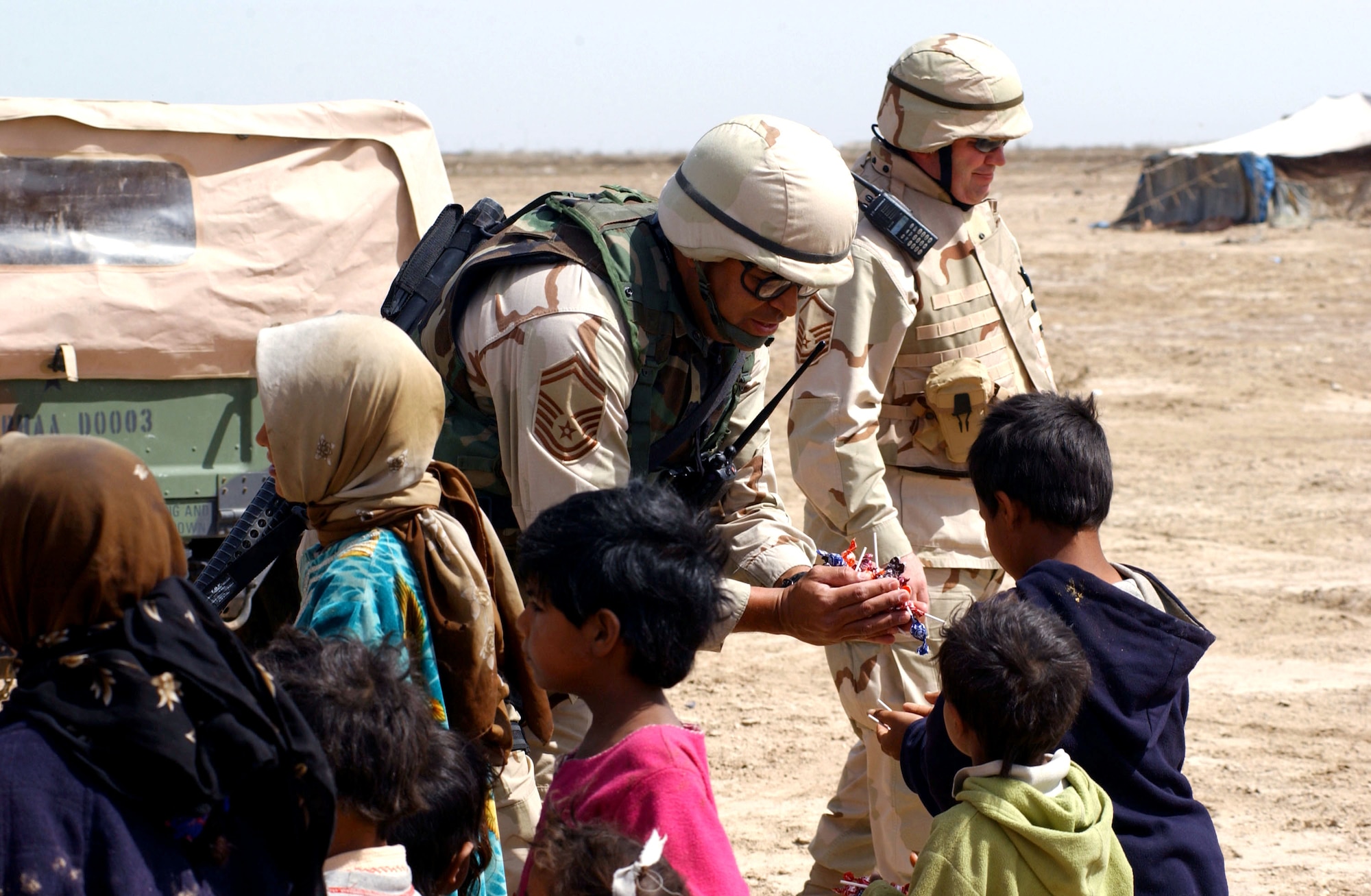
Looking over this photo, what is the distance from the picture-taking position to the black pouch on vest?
3.09 meters

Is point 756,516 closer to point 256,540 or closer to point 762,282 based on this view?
point 762,282

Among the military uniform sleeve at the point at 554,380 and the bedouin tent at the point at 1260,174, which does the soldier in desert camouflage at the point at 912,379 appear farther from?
the bedouin tent at the point at 1260,174

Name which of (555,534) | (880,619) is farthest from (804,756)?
(555,534)

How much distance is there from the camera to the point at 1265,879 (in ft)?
15.5

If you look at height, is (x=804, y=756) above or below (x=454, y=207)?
below

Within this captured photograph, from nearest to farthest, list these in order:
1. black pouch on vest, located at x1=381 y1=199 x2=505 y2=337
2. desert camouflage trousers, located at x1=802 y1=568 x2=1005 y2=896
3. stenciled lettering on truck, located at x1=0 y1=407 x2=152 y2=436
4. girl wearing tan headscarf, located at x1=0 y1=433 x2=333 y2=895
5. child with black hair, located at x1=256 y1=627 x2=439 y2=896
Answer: girl wearing tan headscarf, located at x1=0 y1=433 x2=333 y2=895 < child with black hair, located at x1=256 y1=627 x2=439 y2=896 < black pouch on vest, located at x1=381 y1=199 x2=505 y2=337 < desert camouflage trousers, located at x1=802 y1=568 x2=1005 y2=896 < stenciled lettering on truck, located at x1=0 y1=407 x2=152 y2=436

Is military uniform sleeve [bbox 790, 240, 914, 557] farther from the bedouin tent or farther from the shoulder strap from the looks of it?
the bedouin tent

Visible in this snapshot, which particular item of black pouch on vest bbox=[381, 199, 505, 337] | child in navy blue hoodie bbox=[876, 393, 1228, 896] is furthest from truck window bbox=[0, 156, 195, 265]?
child in navy blue hoodie bbox=[876, 393, 1228, 896]

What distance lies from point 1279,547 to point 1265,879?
4.40 m

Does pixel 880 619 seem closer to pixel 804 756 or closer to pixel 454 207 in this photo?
pixel 454 207

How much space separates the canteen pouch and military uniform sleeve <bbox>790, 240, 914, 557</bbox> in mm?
164

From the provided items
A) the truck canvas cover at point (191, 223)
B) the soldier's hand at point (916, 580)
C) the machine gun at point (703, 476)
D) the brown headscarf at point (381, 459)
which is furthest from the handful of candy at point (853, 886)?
the truck canvas cover at point (191, 223)

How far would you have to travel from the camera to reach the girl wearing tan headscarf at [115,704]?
1.59 meters

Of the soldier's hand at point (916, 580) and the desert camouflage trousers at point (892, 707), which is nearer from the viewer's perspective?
the soldier's hand at point (916, 580)
